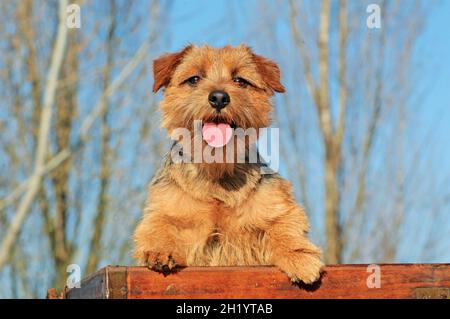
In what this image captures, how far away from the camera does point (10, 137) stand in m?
10.4

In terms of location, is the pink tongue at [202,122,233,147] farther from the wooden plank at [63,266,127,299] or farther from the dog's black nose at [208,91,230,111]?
the wooden plank at [63,266,127,299]

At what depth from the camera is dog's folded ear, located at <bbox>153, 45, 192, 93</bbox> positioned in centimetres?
425

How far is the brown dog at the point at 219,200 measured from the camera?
375cm

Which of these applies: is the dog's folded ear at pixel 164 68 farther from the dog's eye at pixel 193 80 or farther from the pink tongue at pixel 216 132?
the pink tongue at pixel 216 132

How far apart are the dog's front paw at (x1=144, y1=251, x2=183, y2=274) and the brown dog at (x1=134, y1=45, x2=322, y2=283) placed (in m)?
0.14

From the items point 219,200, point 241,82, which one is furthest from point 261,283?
point 241,82

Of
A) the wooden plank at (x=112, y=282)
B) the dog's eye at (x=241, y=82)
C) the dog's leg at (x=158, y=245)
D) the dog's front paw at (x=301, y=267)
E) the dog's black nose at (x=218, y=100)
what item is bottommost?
the wooden plank at (x=112, y=282)

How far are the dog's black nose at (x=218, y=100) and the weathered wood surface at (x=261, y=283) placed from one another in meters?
0.89

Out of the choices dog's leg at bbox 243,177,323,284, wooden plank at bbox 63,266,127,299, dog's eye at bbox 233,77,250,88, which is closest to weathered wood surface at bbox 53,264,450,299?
wooden plank at bbox 63,266,127,299

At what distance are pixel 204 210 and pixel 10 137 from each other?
7.12 metres

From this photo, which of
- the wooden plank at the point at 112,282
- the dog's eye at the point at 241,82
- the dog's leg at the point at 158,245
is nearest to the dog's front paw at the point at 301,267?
the dog's leg at the point at 158,245

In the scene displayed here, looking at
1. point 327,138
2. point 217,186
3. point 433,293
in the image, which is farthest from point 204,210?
point 327,138

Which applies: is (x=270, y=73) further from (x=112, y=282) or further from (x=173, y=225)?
(x=112, y=282)

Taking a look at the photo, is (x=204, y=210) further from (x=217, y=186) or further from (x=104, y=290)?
(x=104, y=290)
